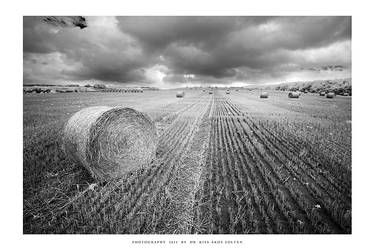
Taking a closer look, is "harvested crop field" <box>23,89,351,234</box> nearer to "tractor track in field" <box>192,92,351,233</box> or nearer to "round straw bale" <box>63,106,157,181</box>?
"tractor track in field" <box>192,92,351,233</box>

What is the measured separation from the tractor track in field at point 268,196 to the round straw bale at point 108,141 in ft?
5.49

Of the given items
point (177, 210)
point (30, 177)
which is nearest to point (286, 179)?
point (177, 210)

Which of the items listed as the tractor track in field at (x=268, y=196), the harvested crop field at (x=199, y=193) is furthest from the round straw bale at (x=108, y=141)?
the tractor track in field at (x=268, y=196)

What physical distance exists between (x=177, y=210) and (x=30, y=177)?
302cm

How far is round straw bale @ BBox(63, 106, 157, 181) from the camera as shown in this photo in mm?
3393

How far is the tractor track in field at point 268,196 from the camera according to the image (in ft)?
8.54

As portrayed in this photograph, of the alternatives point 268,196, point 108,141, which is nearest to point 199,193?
point 268,196

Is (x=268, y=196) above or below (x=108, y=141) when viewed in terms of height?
below

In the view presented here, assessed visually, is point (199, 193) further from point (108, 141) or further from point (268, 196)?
point (108, 141)

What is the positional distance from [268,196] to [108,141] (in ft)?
10.5

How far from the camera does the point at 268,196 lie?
10.4 ft

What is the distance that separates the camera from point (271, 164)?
439cm
